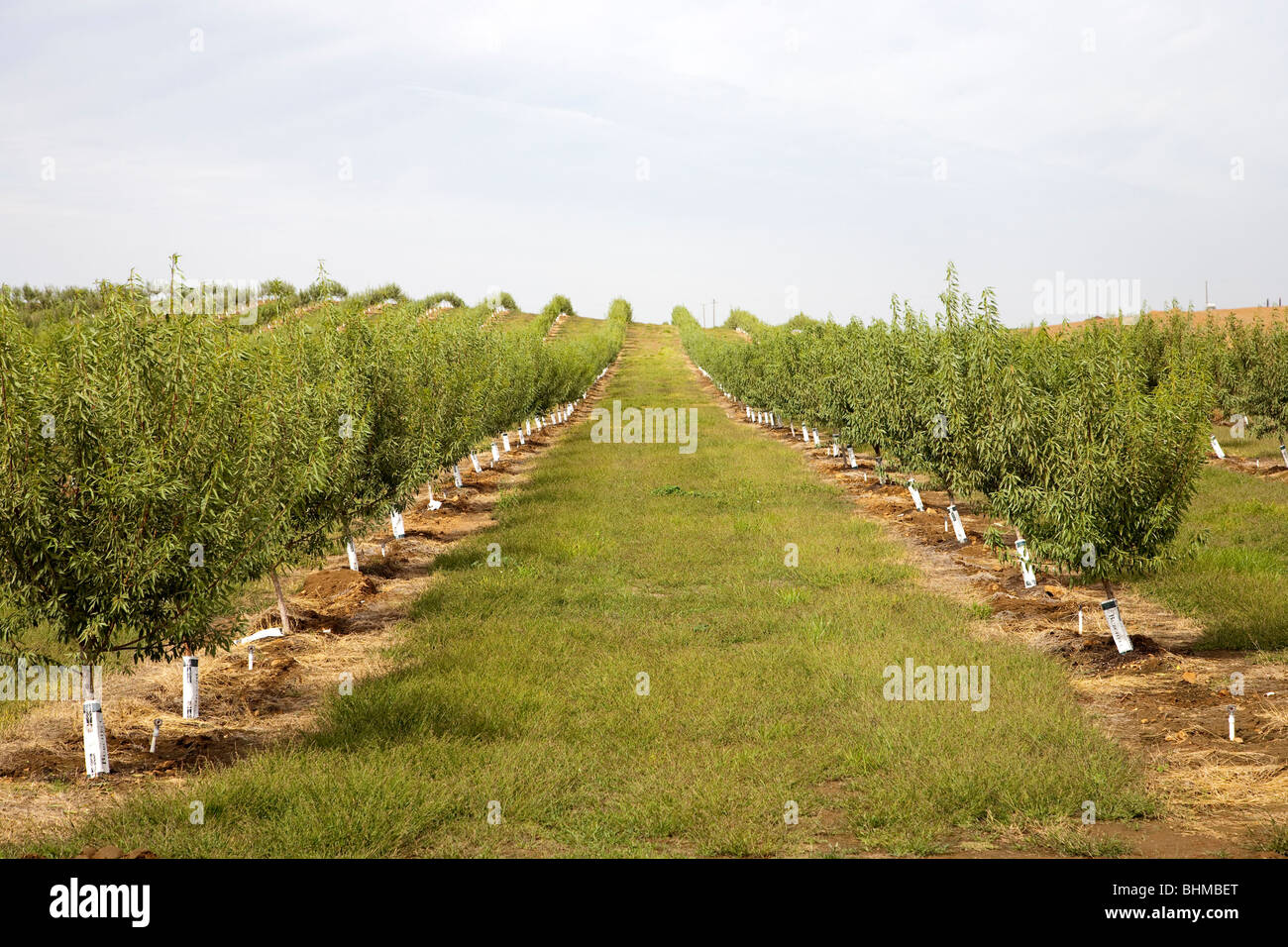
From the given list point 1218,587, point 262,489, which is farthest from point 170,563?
point 1218,587

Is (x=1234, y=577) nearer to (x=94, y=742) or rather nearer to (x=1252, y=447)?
(x=94, y=742)

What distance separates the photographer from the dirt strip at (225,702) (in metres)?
10.2

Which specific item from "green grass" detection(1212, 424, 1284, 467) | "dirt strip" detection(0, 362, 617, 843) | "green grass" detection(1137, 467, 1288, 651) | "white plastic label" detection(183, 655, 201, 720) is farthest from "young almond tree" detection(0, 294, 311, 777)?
"green grass" detection(1212, 424, 1284, 467)

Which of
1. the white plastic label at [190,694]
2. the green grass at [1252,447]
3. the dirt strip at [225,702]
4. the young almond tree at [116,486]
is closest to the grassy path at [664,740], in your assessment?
the dirt strip at [225,702]

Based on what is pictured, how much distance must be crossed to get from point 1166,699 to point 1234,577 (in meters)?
6.58

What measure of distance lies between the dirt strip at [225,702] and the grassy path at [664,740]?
72 cm

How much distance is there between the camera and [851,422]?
3122cm

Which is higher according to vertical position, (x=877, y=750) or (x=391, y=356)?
(x=391, y=356)

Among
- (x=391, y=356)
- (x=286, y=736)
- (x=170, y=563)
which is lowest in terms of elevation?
(x=286, y=736)

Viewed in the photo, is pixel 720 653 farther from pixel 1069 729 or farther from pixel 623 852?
pixel 623 852

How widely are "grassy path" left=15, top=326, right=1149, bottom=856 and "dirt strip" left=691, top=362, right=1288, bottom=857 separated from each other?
0.53 meters

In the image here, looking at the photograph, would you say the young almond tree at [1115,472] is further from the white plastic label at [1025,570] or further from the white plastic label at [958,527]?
the white plastic label at [958,527]

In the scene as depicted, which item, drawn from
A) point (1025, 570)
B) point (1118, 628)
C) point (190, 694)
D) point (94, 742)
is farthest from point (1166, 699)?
point (94, 742)
